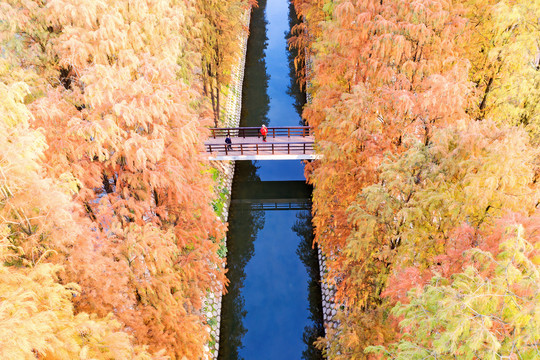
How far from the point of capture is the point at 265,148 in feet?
69.8

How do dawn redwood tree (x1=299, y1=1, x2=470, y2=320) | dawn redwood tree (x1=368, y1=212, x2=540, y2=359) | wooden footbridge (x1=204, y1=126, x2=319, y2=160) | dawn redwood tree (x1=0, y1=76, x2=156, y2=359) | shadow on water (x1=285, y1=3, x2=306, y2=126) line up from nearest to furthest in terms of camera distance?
dawn redwood tree (x1=368, y1=212, x2=540, y2=359)
dawn redwood tree (x1=0, y1=76, x2=156, y2=359)
dawn redwood tree (x1=299, y1=1, x2=470, y2=320)
wooden footbridge (x1=204, y1=126, x2=319, y2=160)
shadow on water (x1=285, y1=3, x2=306, y2=126)

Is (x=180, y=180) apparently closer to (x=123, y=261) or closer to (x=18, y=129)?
(x=123, y=261)

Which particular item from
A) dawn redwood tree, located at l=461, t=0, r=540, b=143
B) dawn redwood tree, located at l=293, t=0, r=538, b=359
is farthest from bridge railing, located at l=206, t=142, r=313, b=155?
dawn redwood tree, located at l=461, t=0, r=540, b=143

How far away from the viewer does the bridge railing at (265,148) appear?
68.5 ft

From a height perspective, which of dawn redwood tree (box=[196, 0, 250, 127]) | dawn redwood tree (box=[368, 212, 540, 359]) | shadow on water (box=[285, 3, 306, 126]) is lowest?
dawn redwood tree (box=[368, 212, 540, 359])

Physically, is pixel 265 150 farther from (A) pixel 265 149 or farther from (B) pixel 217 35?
(B) pixel 217 35

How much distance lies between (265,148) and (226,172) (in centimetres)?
353

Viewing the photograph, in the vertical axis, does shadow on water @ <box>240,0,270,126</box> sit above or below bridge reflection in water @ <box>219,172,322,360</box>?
above

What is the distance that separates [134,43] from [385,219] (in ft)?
31.9

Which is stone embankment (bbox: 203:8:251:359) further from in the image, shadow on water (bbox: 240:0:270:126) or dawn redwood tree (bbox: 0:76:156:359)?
dawn redwood tree (bbox: 0:76:156:359)

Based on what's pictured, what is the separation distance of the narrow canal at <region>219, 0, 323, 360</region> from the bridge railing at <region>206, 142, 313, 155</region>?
338 centimetres

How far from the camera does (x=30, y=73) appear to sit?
1007 centimetres

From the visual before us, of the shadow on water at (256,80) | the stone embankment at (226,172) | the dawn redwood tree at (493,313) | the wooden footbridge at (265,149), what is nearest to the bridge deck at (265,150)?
the wooden footbridge at (265,149)

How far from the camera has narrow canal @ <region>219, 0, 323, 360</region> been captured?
1619cm
